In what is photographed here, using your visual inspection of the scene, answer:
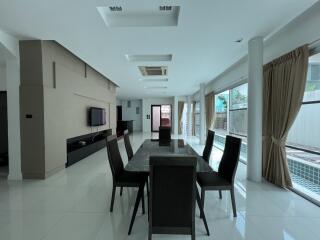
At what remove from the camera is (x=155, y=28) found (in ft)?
9.91

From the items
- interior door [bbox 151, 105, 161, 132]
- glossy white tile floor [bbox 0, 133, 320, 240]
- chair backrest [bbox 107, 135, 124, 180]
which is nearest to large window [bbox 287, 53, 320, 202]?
glossy white tile floor [bbox 0, 133, 320, 240]

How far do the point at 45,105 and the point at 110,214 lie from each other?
254cm

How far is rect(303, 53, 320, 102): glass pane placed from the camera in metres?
2.91

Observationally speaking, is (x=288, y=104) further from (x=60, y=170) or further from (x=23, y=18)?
(x=60, y=170)

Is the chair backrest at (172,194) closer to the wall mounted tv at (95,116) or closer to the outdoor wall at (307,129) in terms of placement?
the outdoor wall at (307,129)

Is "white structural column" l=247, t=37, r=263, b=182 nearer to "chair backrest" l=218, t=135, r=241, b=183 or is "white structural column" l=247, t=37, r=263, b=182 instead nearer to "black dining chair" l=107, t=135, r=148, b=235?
"chair backrest" l=218, t=135, r=241, b=183

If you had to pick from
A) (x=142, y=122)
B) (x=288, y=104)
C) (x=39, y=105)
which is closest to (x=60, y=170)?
(x=39, y=105)

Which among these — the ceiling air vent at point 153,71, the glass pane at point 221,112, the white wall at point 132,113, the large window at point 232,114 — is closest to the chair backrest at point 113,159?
the ceiling air vent at point 153,71

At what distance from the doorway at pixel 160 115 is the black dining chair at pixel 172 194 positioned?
1206 centimetres

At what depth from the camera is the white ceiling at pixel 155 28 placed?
94.7 inches

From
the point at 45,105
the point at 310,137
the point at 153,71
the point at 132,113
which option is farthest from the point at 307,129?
the point at 132,113

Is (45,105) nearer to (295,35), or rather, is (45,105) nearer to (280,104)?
(280,104)

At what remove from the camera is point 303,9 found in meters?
2.49

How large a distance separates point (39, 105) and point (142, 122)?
1036 cm
